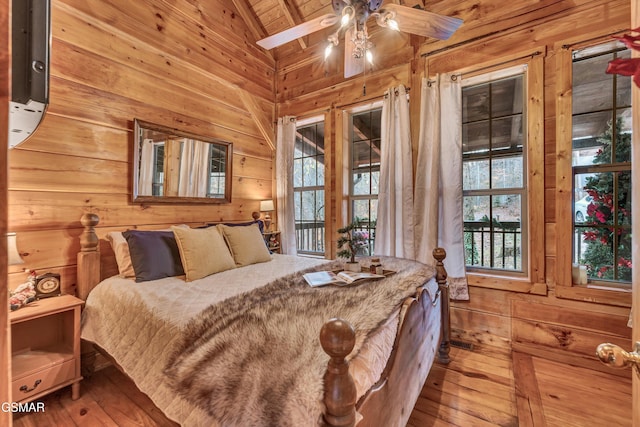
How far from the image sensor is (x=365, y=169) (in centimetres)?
340

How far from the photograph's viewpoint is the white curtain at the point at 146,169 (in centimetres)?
244

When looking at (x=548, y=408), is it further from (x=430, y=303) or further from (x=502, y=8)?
(x=502, y=8)

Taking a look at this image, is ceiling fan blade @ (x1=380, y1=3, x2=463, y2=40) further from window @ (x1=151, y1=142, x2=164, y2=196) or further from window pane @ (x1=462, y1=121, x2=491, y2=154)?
window @ (x1=151, y1=142, x2=164, y2=196)

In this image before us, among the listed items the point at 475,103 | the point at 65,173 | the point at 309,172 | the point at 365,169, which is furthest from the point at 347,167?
the point at 65,173

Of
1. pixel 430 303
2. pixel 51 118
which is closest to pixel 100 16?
pixel 51 118

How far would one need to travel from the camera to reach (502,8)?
8.11 feet

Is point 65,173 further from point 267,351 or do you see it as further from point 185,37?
point 267,351

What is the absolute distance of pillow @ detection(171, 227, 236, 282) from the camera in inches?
79.3

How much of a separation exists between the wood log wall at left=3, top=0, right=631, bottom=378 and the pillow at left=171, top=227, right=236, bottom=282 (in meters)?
0.67

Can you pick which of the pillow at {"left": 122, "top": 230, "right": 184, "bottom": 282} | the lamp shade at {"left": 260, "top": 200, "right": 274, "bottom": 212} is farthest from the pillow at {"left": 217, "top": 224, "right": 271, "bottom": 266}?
the lamp shade at {"left": 260, "top": 200, "right": 274, "bottom": 212}

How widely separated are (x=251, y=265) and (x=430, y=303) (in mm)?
1496

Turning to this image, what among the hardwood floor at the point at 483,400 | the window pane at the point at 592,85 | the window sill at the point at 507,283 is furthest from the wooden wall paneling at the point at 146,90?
the window pane at the point at 592,85

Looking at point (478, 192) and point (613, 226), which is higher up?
point (478, 192)

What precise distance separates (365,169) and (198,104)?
2.02m
